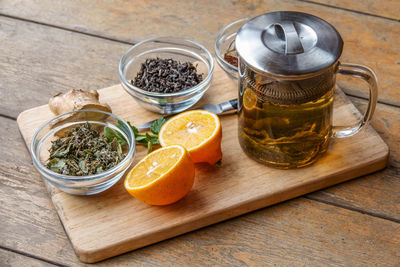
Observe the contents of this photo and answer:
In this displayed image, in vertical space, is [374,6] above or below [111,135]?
above

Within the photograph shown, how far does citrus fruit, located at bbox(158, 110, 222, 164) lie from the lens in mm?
1234

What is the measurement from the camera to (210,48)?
1.68 meters

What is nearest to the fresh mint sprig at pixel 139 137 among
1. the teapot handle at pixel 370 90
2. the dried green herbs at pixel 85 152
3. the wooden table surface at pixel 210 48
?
the dried green herbs at pixel 85 152

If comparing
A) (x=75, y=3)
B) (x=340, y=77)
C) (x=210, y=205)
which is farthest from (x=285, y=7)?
(x=210, y=205)

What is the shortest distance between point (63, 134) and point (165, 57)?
400 millimetres

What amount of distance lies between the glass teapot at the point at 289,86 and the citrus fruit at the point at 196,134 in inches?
3.1

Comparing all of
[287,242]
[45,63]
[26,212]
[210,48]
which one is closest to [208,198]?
[287,242]

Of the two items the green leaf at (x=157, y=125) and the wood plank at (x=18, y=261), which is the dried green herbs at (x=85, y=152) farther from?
the wood plank at (x=18, y=261)

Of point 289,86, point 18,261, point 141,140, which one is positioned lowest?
point 18,261

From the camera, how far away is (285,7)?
71.6 inches

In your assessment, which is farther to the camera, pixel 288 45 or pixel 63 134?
pixel 63 134

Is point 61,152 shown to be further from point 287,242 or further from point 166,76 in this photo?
point 287,242

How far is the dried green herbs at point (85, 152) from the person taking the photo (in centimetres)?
123

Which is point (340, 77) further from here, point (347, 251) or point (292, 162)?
point (347, 251)
